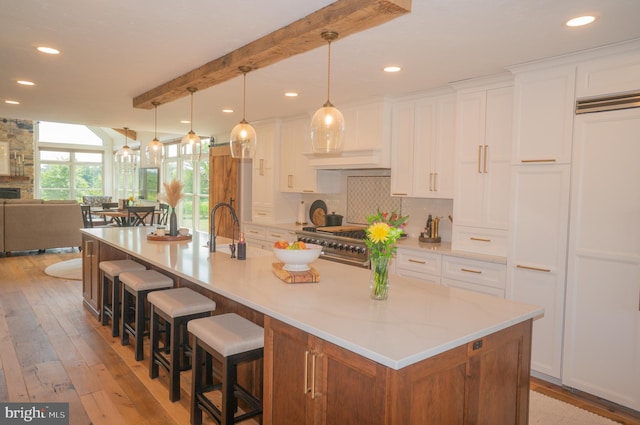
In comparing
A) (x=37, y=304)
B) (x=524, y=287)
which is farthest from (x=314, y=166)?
(x=37, y=304)

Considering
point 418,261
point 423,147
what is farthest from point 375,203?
point 418,261

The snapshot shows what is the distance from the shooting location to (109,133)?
1393cm

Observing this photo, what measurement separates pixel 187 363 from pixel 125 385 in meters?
0.43

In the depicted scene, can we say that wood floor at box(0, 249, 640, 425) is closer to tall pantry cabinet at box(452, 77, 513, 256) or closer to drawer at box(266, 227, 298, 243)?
tall pantry cabinet at box(452, 77, 513, 256)

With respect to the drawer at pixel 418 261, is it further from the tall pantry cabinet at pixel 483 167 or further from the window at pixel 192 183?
the window at pixel 192 183

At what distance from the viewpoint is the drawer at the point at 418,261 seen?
3851 millimetres

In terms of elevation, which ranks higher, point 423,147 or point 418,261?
point 423,147

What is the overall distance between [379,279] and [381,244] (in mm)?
204

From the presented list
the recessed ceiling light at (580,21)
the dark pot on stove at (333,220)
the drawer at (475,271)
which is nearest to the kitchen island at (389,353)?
the drawer at (475,271)

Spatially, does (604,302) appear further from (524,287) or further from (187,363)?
(187,363)

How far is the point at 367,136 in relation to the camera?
4.54 m

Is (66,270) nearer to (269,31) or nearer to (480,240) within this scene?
(269,31)

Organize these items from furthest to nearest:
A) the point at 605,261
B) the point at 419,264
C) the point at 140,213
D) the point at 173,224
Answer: the point at 140,213, the point at 173,224, the point at 419,264, the point at 605,261

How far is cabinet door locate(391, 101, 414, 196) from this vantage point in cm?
432
